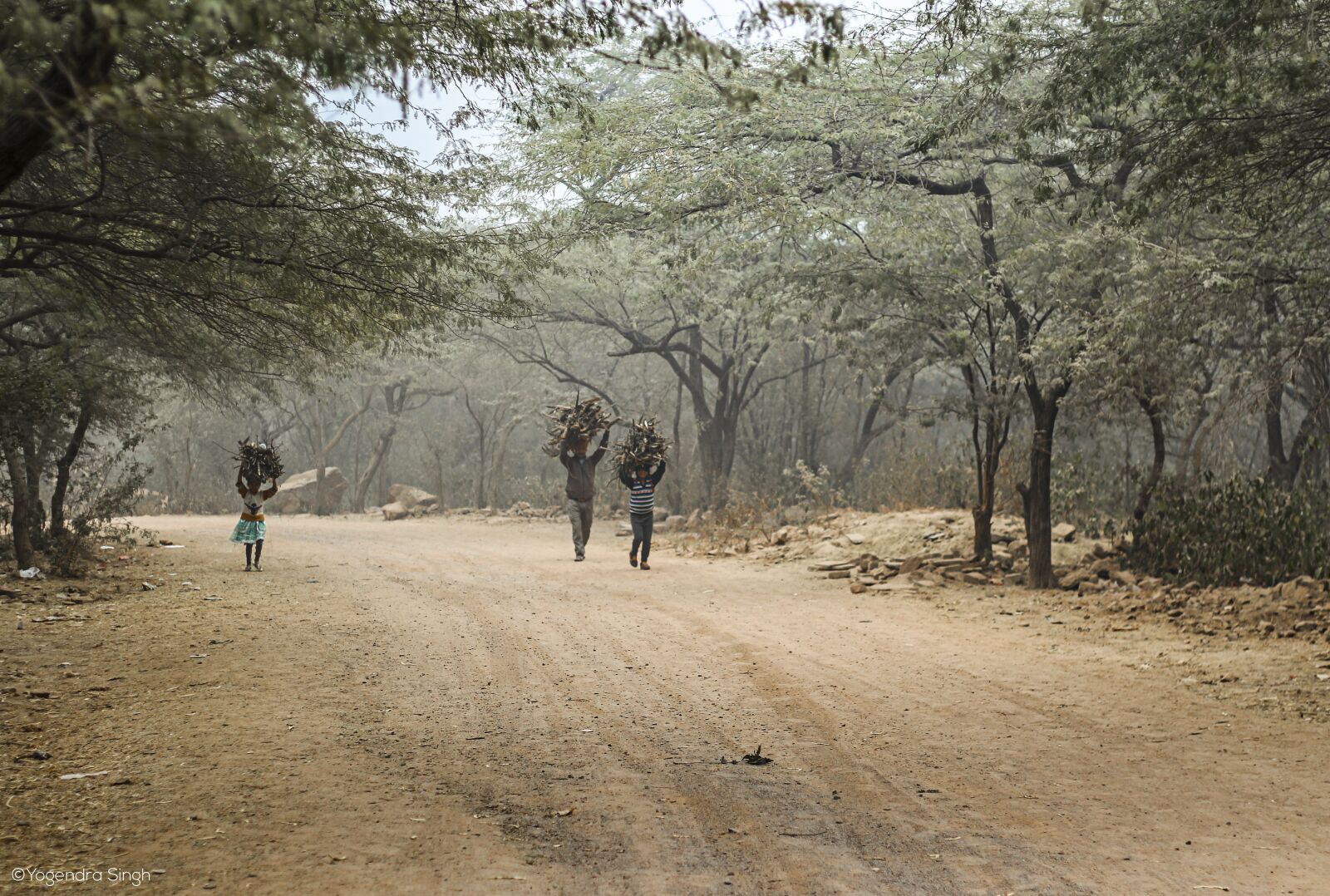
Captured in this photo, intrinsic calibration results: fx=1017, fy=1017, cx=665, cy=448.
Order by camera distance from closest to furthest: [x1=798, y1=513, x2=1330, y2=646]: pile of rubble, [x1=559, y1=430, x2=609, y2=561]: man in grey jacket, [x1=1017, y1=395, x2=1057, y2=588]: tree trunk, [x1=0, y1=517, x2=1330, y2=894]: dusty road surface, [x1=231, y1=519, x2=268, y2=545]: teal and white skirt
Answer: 1. [x1=0, y1=517, x2=1330, y2=894]: dusty road surface
2. [x1=798, y1=513, x2=1330, y2=646]: pile of rubble
3. [x1=1017, y1=395, x2=1057, y2=588]: tree trunk
4. [x1=231, y1=519, x2=268, y2=545]: teal and white skirt
5. [x1=559, y1=430, x2=609, y2=561]: man in grey jacket

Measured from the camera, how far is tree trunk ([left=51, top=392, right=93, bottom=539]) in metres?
12.9

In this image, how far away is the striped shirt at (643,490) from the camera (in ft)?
53.6

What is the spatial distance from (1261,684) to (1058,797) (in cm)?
402

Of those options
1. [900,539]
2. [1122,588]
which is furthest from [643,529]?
[1122,588]

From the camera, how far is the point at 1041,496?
546 inches

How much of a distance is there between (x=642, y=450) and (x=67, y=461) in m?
8.23

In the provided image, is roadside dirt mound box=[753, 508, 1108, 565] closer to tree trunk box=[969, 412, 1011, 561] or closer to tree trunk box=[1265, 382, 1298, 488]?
tree trunk box=[969, 412, 1011, 561]

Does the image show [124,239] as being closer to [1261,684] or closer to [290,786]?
[290,786]

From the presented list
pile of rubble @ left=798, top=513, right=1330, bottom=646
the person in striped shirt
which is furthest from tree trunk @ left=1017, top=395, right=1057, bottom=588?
the person in striped shirt

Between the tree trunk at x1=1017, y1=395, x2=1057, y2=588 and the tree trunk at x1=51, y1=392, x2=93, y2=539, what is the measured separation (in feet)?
40.0

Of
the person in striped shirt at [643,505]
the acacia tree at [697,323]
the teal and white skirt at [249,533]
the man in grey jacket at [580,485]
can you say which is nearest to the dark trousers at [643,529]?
the person in striped shirt at [643,505]

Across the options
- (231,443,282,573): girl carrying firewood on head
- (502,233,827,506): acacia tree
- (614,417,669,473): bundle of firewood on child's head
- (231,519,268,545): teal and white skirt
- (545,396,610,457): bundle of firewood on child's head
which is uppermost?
(502,233,827,506): acacia tree

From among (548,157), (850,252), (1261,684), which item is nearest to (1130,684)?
(1261,684)

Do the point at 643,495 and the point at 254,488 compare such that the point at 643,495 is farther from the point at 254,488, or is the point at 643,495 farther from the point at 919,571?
the point at 254,488
